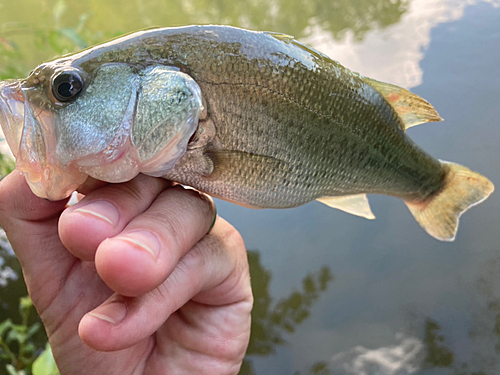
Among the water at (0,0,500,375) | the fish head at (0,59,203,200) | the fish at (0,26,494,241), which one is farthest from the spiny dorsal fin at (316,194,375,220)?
the water at (0,0,500,375)

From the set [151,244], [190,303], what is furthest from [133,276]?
[190,303]

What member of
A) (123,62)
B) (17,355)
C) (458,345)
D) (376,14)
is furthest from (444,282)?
(376,14)

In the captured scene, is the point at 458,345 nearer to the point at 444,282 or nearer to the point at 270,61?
the point at 444,282

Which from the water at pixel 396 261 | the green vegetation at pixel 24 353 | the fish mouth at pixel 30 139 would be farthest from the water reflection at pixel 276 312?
the fish mouth at pixel 30 139

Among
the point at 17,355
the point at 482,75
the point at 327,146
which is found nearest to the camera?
the point at 327,146

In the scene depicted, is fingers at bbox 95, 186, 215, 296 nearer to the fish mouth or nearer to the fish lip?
the fish mouth

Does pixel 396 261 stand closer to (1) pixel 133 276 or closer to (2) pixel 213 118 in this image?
(2) pixel 213 118

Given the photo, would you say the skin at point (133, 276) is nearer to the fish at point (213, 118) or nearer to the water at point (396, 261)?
the fish at point (213, 118)
